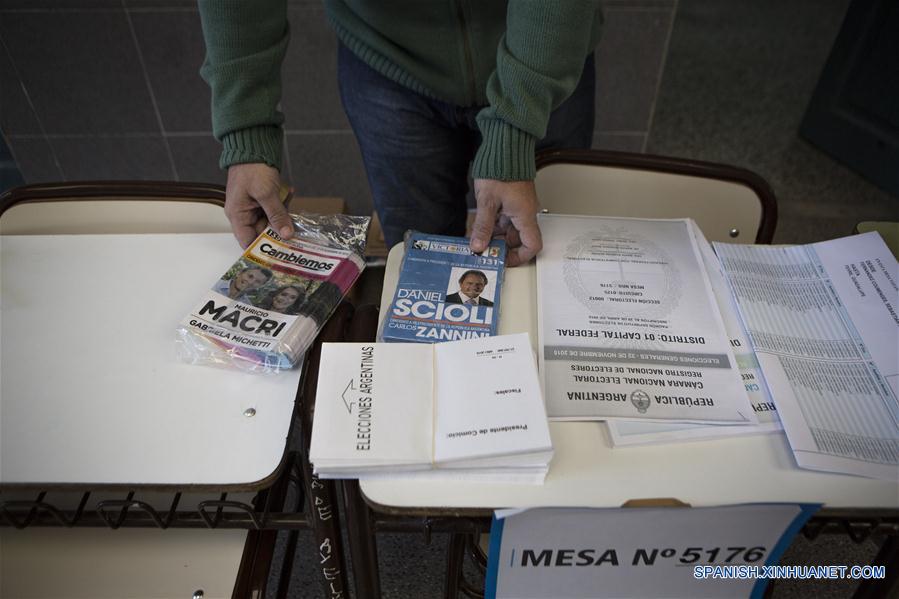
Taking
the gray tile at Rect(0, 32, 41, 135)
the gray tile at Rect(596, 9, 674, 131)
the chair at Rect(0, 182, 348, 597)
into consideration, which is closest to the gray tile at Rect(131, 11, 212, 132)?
the gray tile at Rect(0, 32, 41, 135)

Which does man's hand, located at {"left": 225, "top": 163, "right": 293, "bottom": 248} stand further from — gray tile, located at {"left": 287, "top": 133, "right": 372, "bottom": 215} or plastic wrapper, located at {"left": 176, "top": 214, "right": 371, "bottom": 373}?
A: gray tile, located at {"left": 287, "top": 133, "right": 372, "bottom": 215}

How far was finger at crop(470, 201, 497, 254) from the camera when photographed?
914 millimetres

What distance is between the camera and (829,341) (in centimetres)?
80

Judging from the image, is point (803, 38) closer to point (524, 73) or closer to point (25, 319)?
point (524, 73)

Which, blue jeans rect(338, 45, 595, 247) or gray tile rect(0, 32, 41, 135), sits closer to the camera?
blue jeans rect(338, 45, 595, 247)

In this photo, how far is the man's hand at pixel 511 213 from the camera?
0.89 meters

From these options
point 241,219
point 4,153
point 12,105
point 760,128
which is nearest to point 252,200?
point 241,219

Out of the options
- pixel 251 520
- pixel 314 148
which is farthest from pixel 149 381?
pixel 314 148

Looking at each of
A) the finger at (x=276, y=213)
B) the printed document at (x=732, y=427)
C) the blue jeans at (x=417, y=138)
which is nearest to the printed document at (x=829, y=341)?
the printed document at (x=732, y=427)

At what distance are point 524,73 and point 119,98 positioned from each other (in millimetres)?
1670

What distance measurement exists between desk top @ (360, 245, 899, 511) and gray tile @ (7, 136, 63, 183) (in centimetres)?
209

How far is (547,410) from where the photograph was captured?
2.36ft

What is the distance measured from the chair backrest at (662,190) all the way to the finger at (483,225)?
272 mm

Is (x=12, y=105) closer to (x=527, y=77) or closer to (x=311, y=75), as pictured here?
(x=311, y=75)
